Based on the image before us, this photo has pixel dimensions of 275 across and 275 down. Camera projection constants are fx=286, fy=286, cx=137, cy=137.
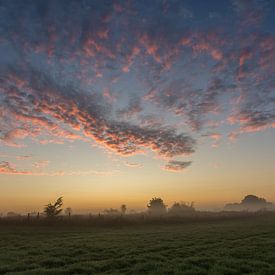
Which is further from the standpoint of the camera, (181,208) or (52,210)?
(181,208)

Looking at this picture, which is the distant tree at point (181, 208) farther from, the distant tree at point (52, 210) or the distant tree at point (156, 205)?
the distant tree at point (52, 210)

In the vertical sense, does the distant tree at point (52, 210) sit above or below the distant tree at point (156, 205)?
below

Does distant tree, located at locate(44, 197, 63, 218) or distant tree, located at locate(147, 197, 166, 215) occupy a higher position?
distant tree, located at locate(147, 197, 166, 215)

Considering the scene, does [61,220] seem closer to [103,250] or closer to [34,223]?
[34,223]

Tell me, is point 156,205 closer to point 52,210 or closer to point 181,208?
point 181,208

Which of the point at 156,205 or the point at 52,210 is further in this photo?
the point at 156,205

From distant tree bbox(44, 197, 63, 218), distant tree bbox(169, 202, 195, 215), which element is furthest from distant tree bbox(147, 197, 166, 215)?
distant tree bbox(44, 197, 63, 218)

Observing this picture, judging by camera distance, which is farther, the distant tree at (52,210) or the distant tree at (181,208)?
the distant tree at (181,208)

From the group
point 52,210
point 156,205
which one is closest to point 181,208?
Result: point 156,205

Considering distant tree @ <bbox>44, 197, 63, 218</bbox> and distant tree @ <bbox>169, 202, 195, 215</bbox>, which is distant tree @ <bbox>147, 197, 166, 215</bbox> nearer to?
distant tree @ <bbox>169, 202, 195, 215</bbox>

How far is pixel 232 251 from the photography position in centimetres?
2122

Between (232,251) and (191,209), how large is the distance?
5395 inches

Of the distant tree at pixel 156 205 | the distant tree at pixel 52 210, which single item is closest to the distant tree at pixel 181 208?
the distant tree at pixel 156 205

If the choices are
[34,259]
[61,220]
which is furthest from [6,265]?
[61,220]
